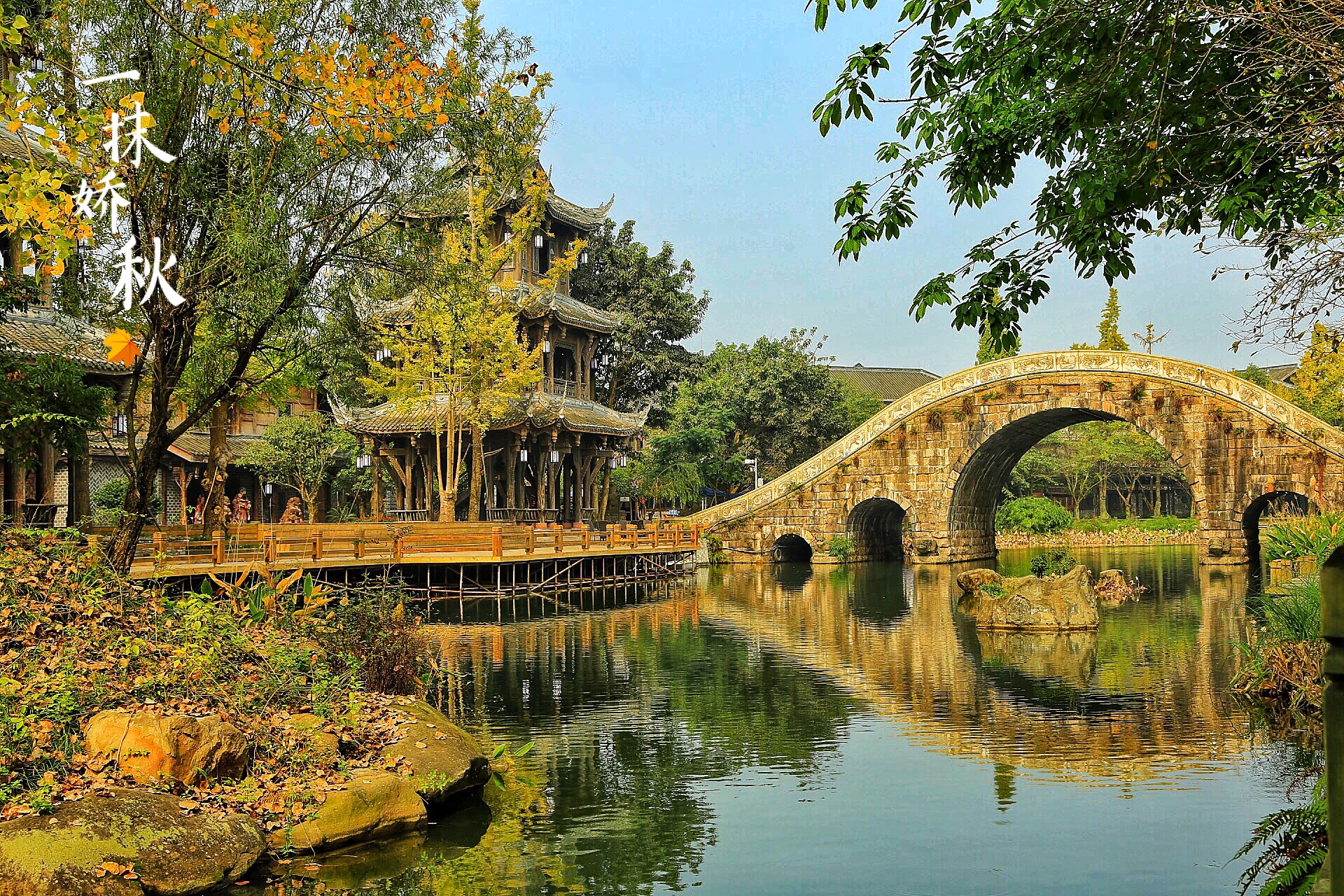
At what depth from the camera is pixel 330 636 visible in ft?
39.3

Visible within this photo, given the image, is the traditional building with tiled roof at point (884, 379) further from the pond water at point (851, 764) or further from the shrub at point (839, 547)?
the pond water at point (851, 764)

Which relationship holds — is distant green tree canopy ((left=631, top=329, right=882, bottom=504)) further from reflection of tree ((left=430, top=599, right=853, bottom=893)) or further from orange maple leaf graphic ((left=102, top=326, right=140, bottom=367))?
orange maple leaf graphic ((left=102, top=326, right=140, bottom=367))

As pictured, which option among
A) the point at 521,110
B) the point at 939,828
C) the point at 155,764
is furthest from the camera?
the point at 521,110

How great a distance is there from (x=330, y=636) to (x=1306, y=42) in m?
9.92

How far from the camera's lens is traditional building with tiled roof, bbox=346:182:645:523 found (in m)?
35.3

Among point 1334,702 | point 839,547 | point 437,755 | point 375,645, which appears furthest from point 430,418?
point 1334,702

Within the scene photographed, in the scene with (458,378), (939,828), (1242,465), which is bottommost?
(939,828)

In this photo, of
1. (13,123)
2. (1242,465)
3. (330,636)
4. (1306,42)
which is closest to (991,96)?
(1306,42)

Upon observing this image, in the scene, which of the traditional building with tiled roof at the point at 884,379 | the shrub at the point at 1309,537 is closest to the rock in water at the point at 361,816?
the shrub at the point at 1309,537

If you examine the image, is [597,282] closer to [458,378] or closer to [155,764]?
[458,378]

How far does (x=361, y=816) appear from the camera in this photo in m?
8.93

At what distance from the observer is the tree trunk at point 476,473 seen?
107 ft

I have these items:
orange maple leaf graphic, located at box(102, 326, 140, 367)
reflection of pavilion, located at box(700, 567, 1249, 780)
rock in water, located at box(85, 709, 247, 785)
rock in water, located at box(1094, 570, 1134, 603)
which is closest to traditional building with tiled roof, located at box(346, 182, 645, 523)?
reflection of pavilion, located at box(700, 567, 1249, 780)

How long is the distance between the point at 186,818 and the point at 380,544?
19.7 metres
